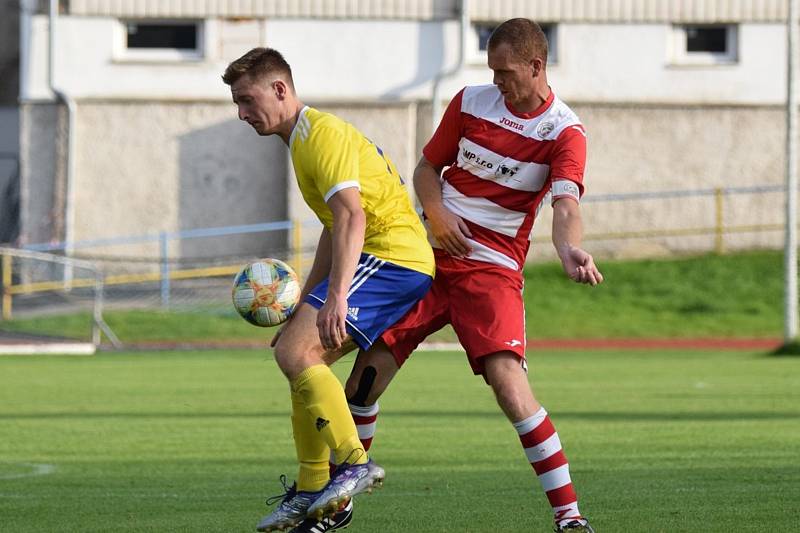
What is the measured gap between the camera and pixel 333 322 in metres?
6.89

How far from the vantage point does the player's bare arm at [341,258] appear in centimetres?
689

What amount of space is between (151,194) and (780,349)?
13.6 meters

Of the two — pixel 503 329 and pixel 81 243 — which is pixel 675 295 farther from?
pixel 503 329

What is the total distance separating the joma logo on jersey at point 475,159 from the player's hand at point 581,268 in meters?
0.86

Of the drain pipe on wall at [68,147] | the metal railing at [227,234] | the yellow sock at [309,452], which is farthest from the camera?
the drain pipe on wall at [68,147]

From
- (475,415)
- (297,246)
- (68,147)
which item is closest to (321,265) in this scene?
(475,415)

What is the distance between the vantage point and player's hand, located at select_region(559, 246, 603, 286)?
6.90m

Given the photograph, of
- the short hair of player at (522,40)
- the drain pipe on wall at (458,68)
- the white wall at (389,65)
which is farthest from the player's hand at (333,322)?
the white wall at (389,65)

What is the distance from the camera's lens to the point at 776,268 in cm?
3088

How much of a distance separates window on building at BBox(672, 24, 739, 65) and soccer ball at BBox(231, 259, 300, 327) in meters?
25.6

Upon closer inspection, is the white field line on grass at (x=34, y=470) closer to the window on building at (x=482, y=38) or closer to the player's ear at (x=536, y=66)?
the player's ear at (x=536, y=66)

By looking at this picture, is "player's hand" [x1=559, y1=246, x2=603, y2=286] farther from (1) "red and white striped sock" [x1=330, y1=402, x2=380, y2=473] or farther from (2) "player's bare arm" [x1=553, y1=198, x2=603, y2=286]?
(1) "red and white striped sock" [x1=330, y1=402, x2=380, y2=473]

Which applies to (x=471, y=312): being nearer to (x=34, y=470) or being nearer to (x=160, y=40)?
(x=34, y=470)

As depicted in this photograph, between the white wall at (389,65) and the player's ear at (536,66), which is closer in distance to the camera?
the player's ear at (536,66)
